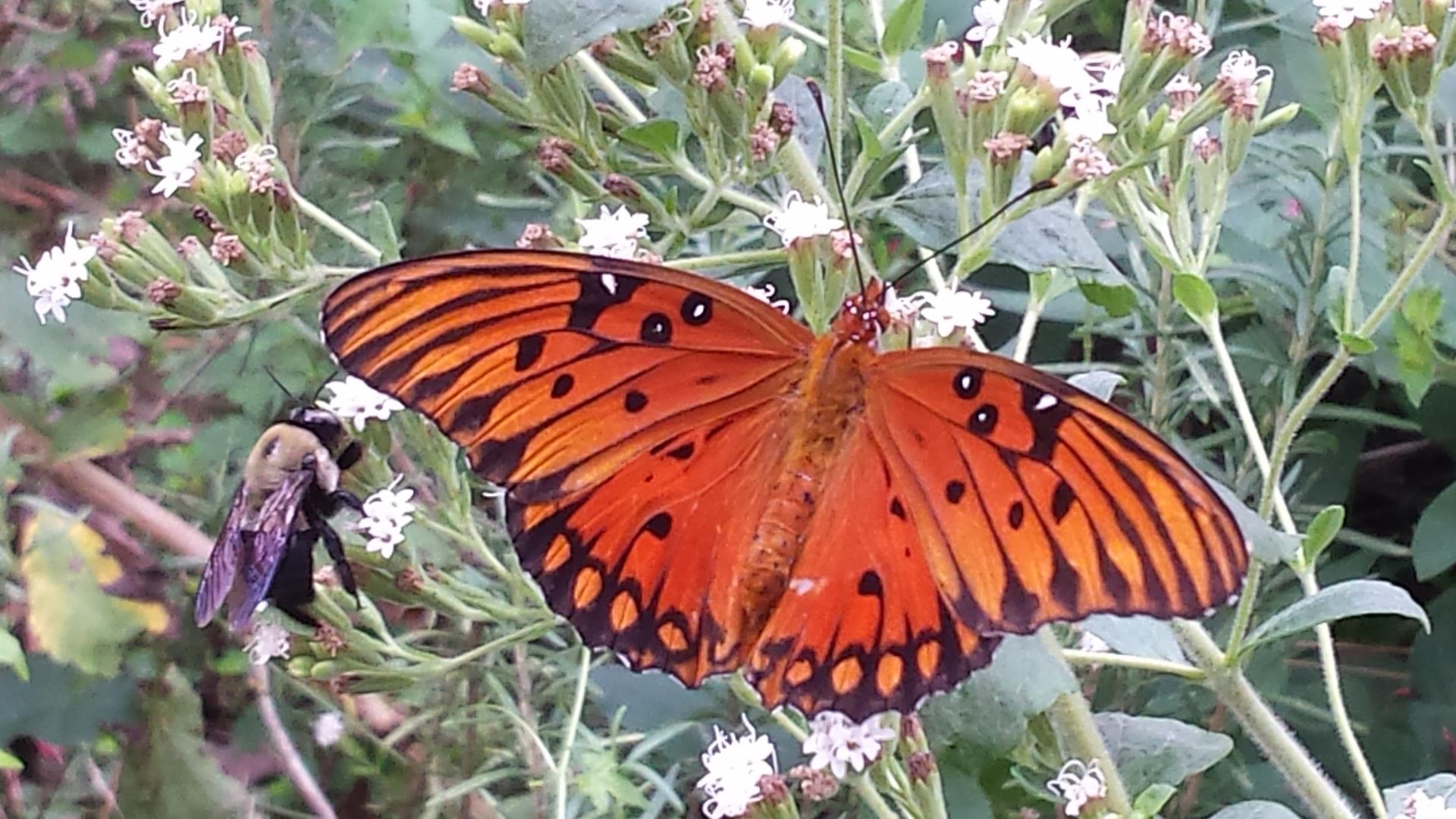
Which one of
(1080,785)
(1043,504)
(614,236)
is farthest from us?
(614,236)

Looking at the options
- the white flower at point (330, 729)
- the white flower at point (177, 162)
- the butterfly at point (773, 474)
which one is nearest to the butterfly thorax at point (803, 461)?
the butterfly at point (773, 474)

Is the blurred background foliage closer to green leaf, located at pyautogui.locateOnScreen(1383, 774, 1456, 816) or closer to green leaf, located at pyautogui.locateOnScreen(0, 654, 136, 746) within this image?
green leaf, located at pyautogui.locateOnScreen(0, 654, 136, 746)

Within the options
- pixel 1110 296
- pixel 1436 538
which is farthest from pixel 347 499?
pixel 1436 538

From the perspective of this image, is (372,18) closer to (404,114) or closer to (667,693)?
(404,114)

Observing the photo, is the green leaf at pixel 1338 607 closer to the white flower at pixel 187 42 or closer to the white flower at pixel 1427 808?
the white flower at pixel 1427 808

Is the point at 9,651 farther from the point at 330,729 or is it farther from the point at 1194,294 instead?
the point at 1194,294

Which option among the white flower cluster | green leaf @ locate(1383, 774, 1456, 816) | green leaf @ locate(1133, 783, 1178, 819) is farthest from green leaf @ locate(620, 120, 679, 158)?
green leaf @ locate(1383, 774, 1456, 816)
